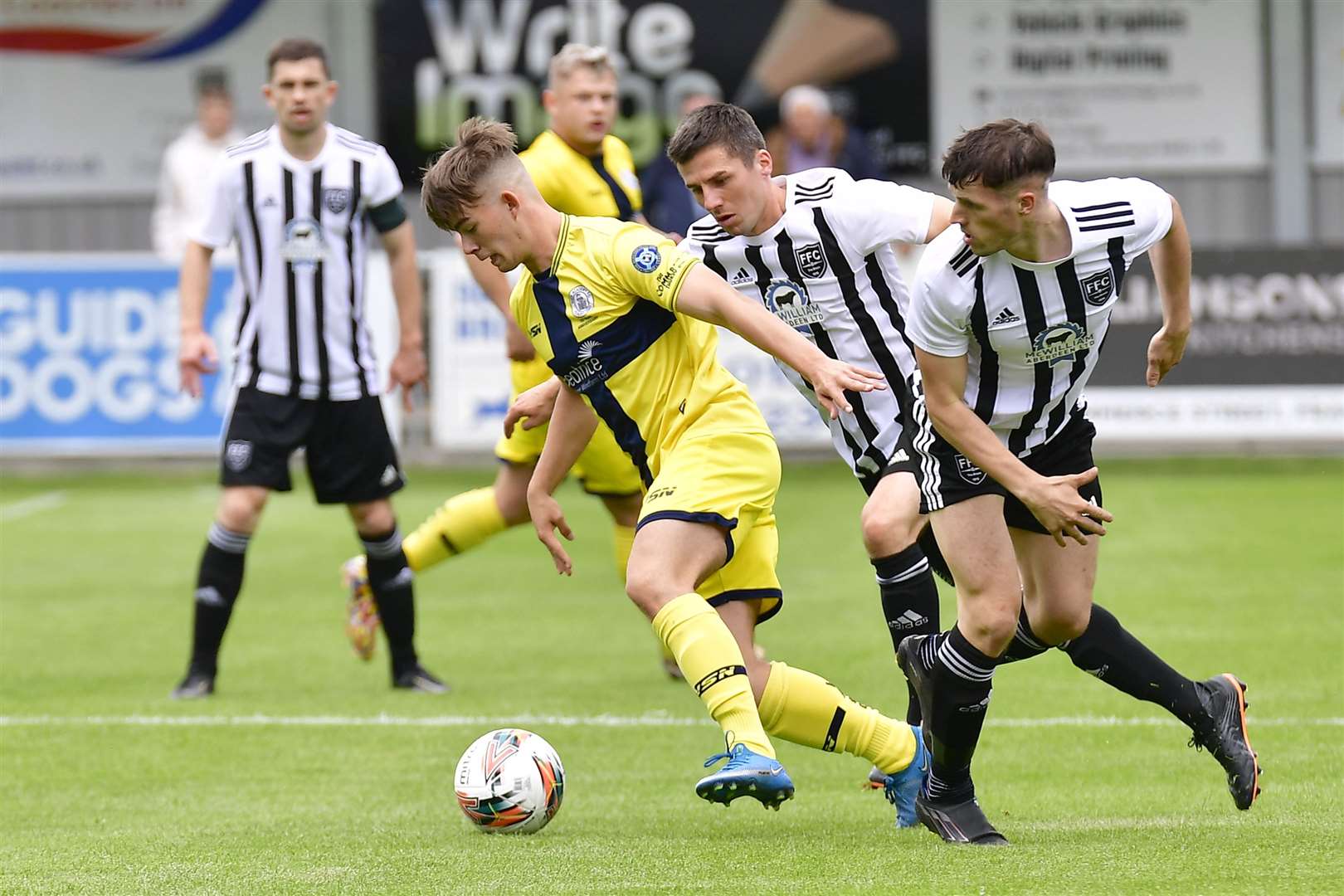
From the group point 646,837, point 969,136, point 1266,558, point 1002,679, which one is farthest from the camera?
point 1266,558

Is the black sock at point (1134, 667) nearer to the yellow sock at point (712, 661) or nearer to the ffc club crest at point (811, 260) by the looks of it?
the yellow sock at point (712, 661)

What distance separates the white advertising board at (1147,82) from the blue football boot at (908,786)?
14418 millimetres

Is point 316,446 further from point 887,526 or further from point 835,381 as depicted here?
point 835,381

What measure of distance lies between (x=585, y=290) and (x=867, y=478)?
3.92ft

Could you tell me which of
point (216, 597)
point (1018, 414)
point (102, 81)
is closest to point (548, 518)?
point (1018, 414)

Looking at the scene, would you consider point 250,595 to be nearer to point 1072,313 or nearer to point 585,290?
point 585,290

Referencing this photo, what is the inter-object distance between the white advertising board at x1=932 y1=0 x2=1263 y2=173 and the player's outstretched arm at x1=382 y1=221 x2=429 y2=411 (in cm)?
1208

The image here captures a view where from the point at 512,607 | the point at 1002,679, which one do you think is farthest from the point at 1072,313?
the point at 512,607

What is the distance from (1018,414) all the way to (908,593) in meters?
1.08

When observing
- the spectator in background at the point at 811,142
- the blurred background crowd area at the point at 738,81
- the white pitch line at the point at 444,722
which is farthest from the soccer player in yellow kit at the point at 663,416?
the blurred background crowd area at the point at 738,81

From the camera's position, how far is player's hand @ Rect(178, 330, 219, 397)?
699cm

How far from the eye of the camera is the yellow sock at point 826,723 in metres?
4.78

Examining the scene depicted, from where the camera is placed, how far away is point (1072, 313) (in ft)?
14.4

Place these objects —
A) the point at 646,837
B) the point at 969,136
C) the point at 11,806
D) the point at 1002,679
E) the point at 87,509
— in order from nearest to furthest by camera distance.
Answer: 1. the point at 969,136
2. the point at 646,837
3. the point at 11,806
4. the point at 1002,679
5. the point at 87,509
